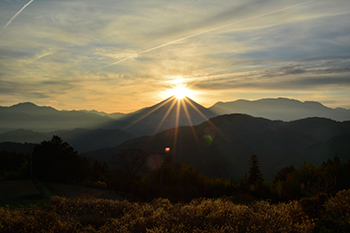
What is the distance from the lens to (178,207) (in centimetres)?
1150

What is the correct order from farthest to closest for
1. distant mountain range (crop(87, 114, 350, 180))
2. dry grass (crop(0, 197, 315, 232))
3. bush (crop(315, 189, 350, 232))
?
distant mountain range (crop(87, 114, 350, 180)), dry grass (crop(0, 197, 315, 232)), bush (crop(315, 189, 350, 232))

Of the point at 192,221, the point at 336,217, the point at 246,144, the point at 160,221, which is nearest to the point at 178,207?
the point at 192,221

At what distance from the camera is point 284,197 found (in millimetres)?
19078

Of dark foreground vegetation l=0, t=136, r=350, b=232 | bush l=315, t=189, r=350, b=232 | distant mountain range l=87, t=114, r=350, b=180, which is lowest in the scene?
distant mountain range l=87, t=114, r=350, b=180

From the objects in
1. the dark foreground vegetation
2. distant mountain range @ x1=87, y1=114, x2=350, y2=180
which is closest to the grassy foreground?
the dark foreground vegetation

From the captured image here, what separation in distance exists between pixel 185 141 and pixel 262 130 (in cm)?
6416

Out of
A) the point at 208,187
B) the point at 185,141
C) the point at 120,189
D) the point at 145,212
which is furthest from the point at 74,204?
the point at 185,141

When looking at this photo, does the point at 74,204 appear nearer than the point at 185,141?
Yes

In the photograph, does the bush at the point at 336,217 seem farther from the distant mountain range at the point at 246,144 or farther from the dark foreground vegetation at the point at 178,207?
the distant mountain range at the point at 246,144

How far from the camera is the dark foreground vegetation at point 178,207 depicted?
8102mm

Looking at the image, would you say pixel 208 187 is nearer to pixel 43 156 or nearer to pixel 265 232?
pixel 265 232

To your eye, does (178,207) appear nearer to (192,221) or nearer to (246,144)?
(192,221)

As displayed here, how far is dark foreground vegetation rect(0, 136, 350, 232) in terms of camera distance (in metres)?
8.10

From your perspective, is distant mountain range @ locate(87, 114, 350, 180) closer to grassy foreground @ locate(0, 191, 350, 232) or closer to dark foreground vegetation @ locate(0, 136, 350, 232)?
dark foreground vegetation @ locate(0, 136, 350, 232)
